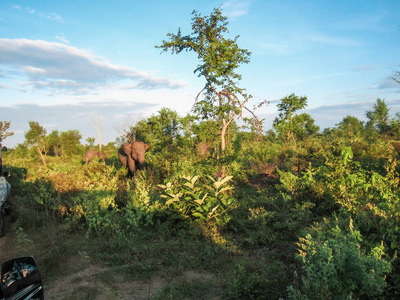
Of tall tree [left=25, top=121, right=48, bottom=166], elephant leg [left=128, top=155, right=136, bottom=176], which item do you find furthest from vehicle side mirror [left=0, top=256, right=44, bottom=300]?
tall tree [left=25, top=121, right=48, bottom=166]

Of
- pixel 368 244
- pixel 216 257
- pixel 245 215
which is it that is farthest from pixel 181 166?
pixel 368 244

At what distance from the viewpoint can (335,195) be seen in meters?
5.97

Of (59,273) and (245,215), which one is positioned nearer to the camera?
A: (59,273)

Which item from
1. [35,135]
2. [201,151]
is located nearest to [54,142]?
[35,135]

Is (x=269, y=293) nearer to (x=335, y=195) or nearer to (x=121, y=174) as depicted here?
(x=335, y=195)

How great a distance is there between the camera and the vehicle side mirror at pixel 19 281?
61.4 inches

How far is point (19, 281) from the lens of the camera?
1.59 meters

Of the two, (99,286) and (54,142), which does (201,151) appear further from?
(54,142)

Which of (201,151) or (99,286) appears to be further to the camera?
(201,151)

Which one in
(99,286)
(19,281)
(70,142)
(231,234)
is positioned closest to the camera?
(19,281)

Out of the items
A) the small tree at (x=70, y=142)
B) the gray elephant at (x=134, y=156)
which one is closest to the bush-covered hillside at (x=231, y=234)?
the gray elephant at (x=134, y=156)

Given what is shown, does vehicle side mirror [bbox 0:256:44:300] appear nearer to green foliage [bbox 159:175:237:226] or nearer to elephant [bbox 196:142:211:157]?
green foliage [bbox 159:175:237:226]

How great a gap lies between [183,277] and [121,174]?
766 centimetres

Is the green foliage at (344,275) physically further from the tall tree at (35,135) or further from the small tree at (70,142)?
the small tree at (70,142)
